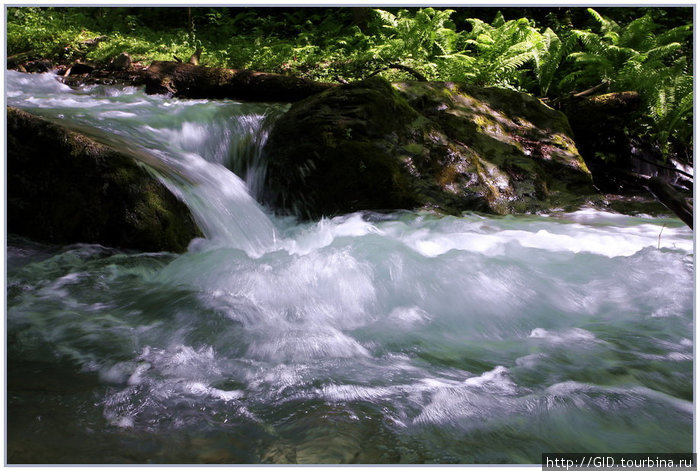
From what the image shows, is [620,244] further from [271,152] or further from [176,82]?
[176,82]

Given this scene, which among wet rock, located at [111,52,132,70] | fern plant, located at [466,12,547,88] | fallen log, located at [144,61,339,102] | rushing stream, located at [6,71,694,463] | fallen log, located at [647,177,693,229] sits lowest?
rushing stream, located at [6,71,694,463]

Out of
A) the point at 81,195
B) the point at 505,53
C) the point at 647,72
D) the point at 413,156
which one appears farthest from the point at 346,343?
the point at 505,53

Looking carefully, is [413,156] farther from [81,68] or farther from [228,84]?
[81,68]

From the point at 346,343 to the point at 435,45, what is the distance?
339 inches

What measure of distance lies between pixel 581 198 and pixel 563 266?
8.87 feet

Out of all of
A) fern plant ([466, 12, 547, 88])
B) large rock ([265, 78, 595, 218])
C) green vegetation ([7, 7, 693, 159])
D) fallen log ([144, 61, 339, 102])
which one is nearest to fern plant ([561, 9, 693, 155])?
green vegetation ([7, 7, 693, 159])

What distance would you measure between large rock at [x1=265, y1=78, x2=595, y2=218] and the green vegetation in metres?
1.79

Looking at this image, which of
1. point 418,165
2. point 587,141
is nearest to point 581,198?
point 587,141

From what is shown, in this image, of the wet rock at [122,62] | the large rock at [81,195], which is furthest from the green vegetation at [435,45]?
the large rock at [81,195]

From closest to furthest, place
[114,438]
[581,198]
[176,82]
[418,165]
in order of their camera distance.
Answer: [114,438]
[418,165]
[581,198]
[176,82]

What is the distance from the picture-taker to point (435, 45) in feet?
32.2

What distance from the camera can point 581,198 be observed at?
6105mm

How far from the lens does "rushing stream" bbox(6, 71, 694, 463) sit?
1.84 meters

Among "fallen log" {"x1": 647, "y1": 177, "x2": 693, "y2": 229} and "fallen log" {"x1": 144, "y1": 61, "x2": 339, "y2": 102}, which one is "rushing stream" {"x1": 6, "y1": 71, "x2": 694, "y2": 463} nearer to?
"fallen log" {"x1": 647, "y1": 177, "x2": 693, "y2": 229}
